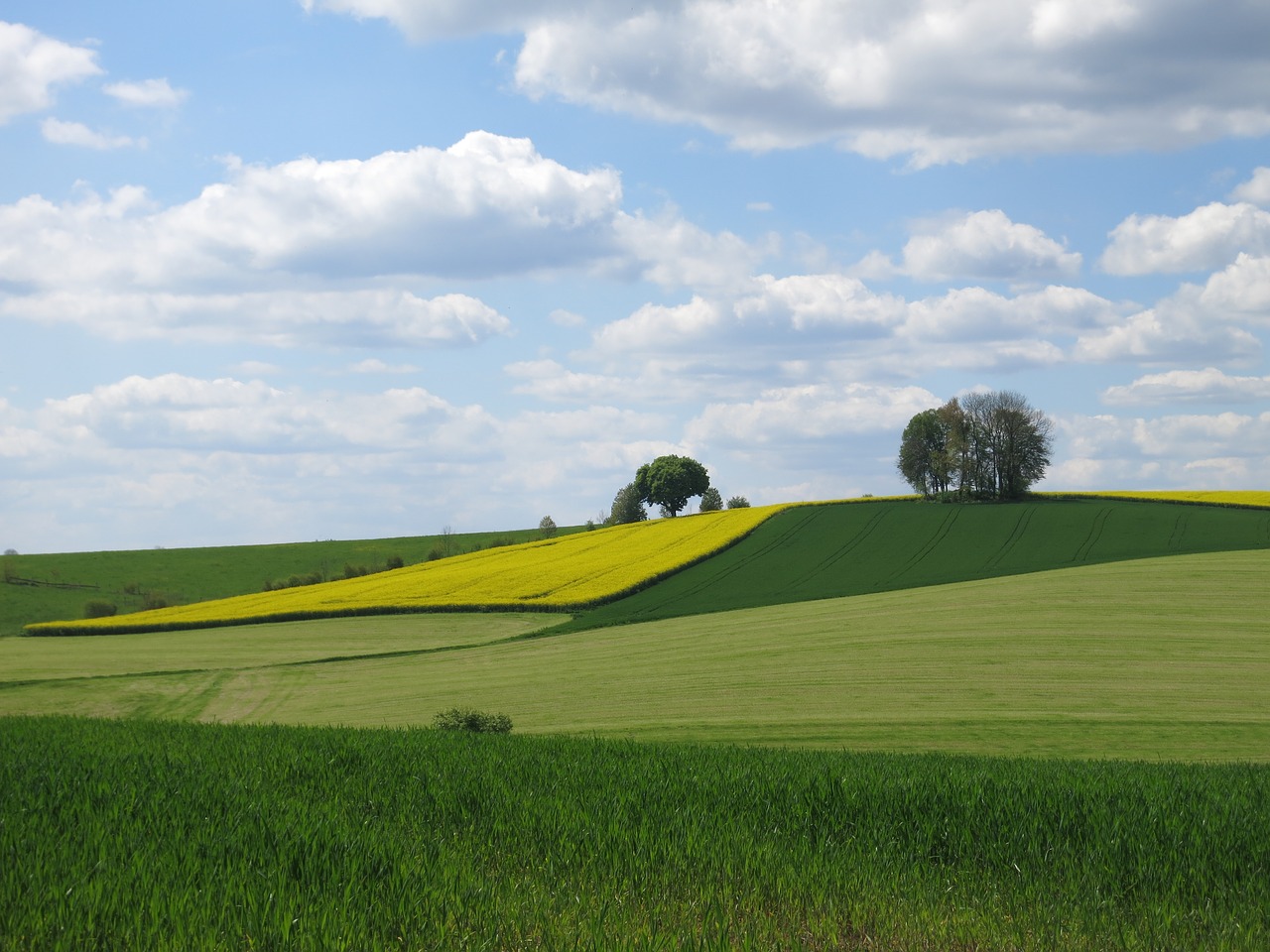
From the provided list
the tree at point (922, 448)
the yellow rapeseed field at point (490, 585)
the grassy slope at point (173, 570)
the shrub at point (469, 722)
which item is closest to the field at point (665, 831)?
the shrub at point (469, 722)

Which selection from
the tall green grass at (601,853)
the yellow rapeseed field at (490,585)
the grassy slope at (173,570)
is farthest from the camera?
the grassy slope at (173,570)

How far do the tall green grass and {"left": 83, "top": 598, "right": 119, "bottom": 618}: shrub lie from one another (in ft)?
225

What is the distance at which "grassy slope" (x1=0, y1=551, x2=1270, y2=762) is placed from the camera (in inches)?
1008

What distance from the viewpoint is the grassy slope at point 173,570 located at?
260ft

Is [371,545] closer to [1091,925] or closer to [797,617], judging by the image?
[797,617]

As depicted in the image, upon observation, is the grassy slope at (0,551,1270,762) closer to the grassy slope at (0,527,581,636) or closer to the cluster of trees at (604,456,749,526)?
the grassy slope at (0,527,581,636)

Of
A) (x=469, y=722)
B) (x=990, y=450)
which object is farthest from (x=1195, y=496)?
(x=469, y=722)

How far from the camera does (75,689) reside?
39.1 meters

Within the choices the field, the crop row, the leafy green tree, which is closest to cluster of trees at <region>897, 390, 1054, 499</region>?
the crop row

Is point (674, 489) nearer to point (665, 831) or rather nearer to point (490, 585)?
point (490, 585)

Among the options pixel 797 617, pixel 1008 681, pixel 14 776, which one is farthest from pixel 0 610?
pixel 14 776

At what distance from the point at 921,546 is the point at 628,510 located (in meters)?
56.4

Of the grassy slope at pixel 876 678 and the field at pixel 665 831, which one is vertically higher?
the field at pixel 665 831

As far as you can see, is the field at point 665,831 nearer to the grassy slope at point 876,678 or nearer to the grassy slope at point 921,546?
the grassy slope at point 876,678
